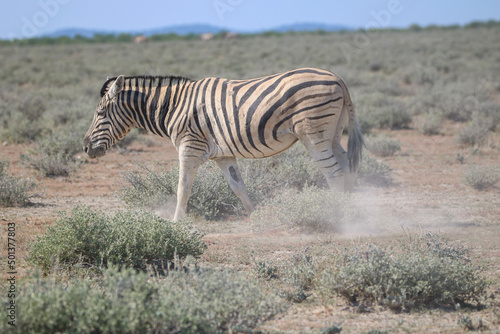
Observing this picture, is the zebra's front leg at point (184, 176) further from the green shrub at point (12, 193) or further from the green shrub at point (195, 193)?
the green shrub at point (12, 193)

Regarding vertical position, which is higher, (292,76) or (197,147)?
(292,76)

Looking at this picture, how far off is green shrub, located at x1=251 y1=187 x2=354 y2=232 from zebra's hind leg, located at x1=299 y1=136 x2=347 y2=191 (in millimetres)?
202

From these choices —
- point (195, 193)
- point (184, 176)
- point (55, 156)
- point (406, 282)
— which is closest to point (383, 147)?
point (195, 193)

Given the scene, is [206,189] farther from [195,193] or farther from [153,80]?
[153,80]

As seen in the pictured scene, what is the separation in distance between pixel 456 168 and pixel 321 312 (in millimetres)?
7642

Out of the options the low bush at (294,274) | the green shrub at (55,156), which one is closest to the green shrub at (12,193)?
the green shrub at (55,156)

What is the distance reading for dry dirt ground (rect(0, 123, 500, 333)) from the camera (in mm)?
4301

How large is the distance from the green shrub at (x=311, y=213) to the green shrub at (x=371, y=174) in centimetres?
322

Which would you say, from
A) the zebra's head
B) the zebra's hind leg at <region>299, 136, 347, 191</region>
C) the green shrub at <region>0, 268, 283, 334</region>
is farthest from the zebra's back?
the green shrub at <region>0, 268, 283, 334</region>

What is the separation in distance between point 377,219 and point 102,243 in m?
4.03

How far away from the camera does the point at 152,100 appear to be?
7.21 metres

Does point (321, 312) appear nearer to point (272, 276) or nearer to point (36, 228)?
point (272, 276)

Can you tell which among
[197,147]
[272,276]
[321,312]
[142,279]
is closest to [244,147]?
[197,147]

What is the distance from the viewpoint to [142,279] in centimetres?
369
